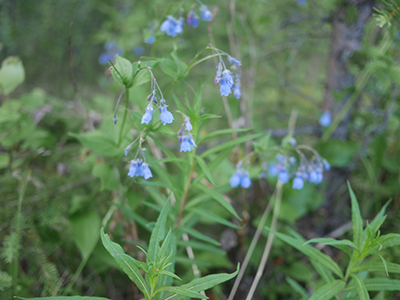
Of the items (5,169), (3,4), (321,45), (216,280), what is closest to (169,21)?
(216,280)

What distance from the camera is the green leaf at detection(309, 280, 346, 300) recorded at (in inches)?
46.5

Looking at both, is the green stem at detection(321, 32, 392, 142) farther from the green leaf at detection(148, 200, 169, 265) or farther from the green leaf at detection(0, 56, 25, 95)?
the green leaf at detection(0, 56, 25, 95)

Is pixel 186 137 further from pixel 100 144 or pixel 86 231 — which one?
pixel 86 231

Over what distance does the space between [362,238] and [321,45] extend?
9.87ft

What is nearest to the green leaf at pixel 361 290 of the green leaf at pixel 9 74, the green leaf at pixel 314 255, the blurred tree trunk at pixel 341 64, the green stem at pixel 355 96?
the green leaf at pixel 314 255

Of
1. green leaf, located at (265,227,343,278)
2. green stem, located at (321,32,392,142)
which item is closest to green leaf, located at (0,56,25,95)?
green leaf, located at (265,227,343,278)

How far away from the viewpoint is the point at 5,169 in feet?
7.02

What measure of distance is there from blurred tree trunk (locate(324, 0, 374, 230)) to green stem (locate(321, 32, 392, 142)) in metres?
0.04

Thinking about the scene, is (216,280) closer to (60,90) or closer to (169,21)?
(169,21)

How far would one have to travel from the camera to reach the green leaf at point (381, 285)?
120 cm

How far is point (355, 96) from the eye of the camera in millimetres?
2393

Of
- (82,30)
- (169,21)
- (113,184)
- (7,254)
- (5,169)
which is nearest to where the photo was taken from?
(7,254)

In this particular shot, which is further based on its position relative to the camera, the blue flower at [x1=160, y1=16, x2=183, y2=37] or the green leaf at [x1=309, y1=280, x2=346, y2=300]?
the blue flower at [x1=160, y1=16, x2=183, y2=37]

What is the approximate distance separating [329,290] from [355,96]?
174cm
